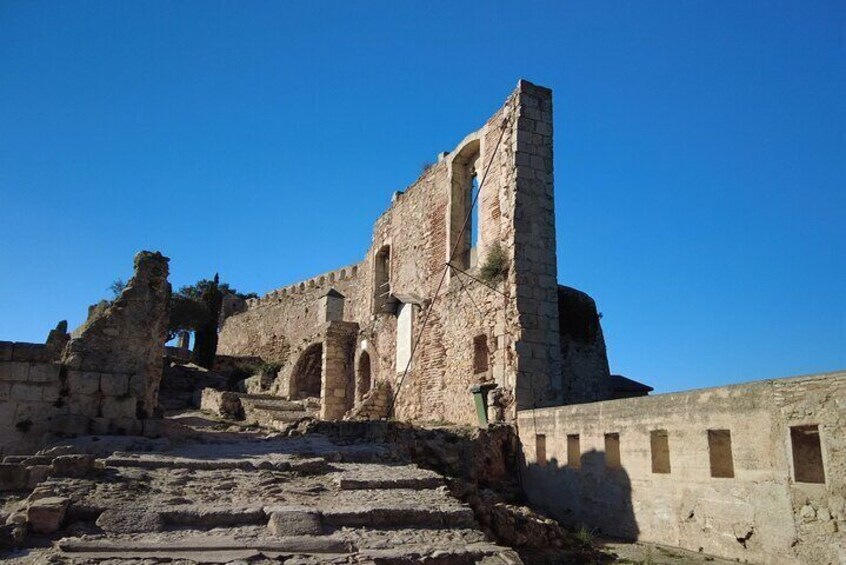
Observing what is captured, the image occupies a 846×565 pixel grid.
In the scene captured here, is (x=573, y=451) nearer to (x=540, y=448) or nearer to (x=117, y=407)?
(x=540, y=448)

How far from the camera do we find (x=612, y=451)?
954cm

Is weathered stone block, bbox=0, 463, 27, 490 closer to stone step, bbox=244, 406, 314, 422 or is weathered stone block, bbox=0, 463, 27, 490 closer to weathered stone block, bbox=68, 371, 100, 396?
weathered stone block, bbox=68, 371, 100, 396

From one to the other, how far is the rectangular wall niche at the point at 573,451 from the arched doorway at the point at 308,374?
15991 millimetres

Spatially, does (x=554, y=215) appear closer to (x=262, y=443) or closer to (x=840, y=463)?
(x=262, y=443)

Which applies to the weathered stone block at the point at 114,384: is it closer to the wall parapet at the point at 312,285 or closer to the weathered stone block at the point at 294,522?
the weathered stone block at the point at 294,522

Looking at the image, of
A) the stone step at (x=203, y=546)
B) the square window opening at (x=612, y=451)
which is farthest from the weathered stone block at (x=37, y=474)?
the square window opening at (x=612, y=451)

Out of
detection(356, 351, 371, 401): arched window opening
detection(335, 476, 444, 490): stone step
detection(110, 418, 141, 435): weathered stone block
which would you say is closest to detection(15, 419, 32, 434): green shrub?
detection(110, 418, 141, 435): weathered stone block

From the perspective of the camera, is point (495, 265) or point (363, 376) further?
point (363, 376)

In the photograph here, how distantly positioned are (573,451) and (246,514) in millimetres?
6025

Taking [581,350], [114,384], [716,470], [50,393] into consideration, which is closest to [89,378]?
[114,384]

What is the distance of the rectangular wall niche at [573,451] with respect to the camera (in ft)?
33.9

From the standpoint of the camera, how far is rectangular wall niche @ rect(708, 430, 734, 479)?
7.75 metres

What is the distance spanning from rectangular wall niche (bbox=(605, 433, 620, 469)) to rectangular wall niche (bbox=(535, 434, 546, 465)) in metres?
1.78

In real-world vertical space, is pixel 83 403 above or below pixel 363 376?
below
